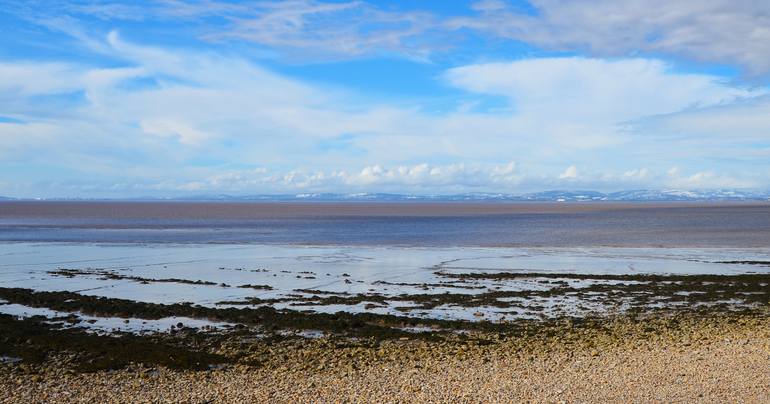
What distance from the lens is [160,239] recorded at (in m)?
47.4

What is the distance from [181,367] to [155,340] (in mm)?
2619

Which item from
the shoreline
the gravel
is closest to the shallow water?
the shoreline

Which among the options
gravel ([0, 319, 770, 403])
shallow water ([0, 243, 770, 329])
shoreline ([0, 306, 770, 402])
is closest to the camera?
gravel ([0, 319, 770, 403])

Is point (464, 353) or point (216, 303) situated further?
point (216, 303)

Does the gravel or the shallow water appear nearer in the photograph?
the gravel

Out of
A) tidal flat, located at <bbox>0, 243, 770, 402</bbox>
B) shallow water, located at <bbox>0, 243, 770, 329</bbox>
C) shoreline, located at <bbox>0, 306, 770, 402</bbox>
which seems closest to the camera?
shoreline, located at <bbox>0, 306, 770, 402</bbox>

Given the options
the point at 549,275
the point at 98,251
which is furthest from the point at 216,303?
the point at 98,251

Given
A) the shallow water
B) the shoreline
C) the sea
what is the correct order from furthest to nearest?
the shallow water < the sea < the shoreline

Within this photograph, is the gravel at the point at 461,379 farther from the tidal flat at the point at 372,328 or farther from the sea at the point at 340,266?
the sea at the point at 340,266

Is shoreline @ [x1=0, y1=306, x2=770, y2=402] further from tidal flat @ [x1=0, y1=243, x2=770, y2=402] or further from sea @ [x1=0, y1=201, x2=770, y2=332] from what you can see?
sea @ [x1=0, y1=201, x2=770, y2=332]

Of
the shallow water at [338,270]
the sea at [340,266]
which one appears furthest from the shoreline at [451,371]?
the shallow water at [338,270]

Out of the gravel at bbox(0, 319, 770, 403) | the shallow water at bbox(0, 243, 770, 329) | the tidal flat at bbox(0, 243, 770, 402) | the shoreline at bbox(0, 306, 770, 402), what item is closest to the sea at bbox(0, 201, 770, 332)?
the shallow water at bbox(0, 243, 770, 329)

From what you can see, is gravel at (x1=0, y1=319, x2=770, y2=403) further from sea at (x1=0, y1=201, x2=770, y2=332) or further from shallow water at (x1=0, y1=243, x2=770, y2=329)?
shallow water at (x1=0, y1=243, x2=770, y2=329)

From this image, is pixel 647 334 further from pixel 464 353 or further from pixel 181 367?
pixel 181 367
